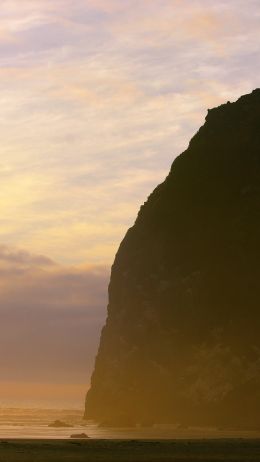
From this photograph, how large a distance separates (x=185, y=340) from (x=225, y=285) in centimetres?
1054

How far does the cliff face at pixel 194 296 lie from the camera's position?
13288 centimetres

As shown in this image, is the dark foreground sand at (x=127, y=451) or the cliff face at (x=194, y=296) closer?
the dark foreground sand at (x=127, y=451)

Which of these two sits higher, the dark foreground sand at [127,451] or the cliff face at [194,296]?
the cliff face at [194,296]

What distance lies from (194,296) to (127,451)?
79.9 m

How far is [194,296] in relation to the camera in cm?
14338

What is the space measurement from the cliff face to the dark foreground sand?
56.4 meters

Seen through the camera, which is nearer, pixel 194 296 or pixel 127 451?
pixel 127 451

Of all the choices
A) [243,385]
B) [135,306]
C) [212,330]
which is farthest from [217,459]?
[135,306]

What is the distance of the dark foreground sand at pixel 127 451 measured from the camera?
2250 inches

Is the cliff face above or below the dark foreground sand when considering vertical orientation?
above

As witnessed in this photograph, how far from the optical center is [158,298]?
146625 millimetres

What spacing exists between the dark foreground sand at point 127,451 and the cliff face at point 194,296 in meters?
56.4

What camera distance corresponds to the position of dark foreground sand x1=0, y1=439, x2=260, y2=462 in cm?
5716

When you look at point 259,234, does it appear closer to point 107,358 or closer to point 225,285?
point 225,285
